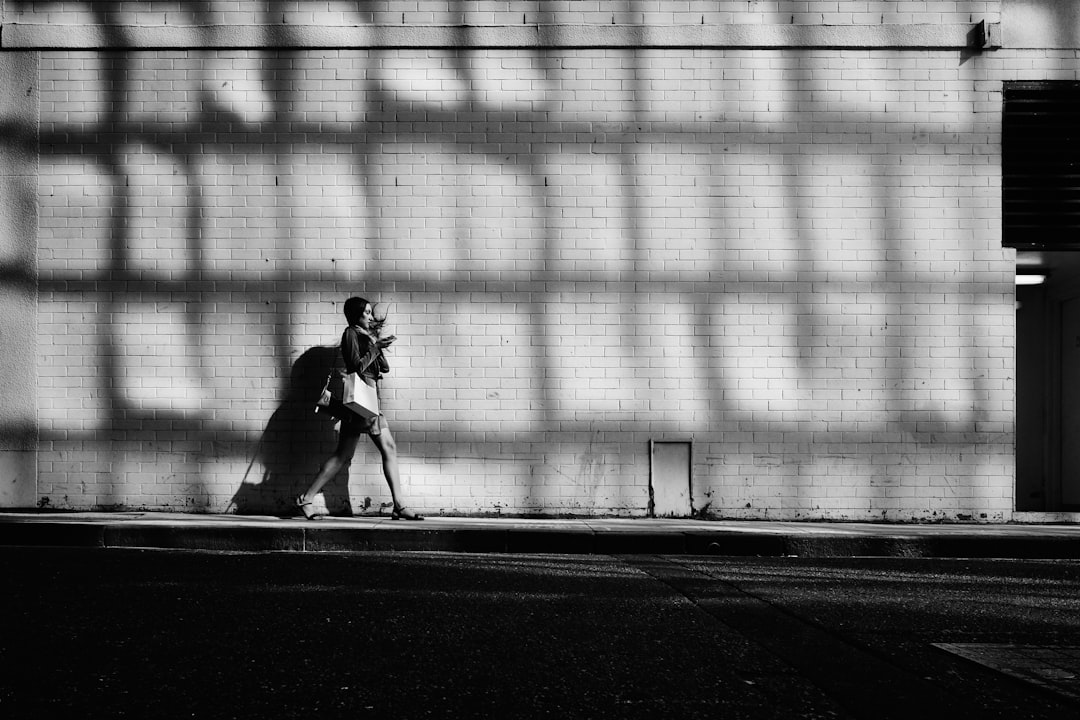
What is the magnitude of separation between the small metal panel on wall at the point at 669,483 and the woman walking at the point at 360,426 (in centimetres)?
226

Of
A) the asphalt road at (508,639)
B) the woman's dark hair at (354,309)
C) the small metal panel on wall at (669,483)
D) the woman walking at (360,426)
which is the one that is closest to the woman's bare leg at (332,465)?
the woman walking at (360,426)

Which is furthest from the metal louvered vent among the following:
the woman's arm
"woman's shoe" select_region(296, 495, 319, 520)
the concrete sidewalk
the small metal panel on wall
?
"woman's shoe" select_region(296, 495, 319, 520)

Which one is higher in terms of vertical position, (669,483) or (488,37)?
(488,37)

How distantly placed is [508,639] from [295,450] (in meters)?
5.78

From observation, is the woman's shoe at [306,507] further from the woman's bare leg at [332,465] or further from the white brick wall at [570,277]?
the white brick wall at [570,277]

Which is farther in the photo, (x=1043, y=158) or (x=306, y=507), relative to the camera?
(x=1043, y=158)

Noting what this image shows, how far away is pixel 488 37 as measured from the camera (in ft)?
31.0

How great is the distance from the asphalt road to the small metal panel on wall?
290cm

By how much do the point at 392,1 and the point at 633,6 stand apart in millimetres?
2307

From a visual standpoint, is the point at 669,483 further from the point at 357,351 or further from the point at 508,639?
the point at 508,639

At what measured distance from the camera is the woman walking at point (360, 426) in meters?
Result: 8.62

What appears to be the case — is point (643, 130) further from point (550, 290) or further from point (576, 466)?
point (576, 466)

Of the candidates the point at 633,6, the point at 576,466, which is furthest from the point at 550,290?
the point at 633,6

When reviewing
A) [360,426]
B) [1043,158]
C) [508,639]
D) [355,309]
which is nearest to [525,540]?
[360,426]
